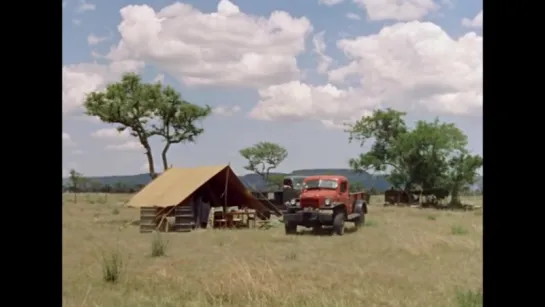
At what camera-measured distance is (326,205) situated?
199 centimetres

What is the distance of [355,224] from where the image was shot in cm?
199

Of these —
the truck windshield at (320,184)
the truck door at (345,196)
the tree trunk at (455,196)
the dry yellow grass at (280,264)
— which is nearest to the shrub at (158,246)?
the dry yellow grass at (280,264)

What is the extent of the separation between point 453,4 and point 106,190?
3.60ft

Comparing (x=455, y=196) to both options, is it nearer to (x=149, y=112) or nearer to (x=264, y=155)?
(x=264, y=155)

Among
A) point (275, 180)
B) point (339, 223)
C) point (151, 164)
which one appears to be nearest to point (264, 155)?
point (275, 180)

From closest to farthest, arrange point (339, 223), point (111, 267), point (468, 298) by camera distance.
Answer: point (468, 298)
point (111, 267)
point (339, 223)

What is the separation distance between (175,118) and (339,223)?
76 cm

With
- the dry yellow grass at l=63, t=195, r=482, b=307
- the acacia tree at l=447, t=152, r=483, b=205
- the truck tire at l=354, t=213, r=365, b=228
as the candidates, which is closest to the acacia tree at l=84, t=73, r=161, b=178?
the dry yellow grass at l=63, t=195, r=482, b=307

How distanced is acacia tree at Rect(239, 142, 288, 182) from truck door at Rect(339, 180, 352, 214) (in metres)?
0.27

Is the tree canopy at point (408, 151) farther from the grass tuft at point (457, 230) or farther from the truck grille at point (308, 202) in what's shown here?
the truck grille at point (308, 202)

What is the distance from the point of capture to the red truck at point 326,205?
1.83 m

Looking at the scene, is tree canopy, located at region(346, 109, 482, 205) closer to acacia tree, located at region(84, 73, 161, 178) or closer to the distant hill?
the distant hill
